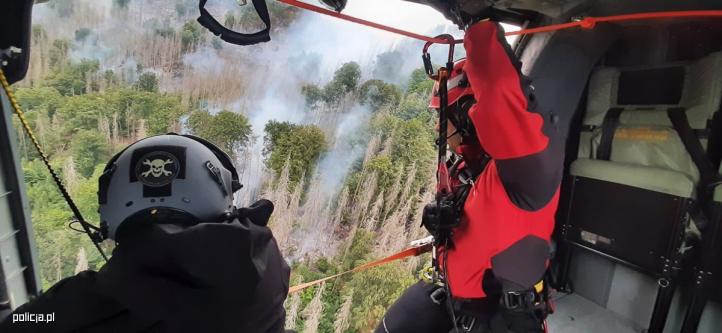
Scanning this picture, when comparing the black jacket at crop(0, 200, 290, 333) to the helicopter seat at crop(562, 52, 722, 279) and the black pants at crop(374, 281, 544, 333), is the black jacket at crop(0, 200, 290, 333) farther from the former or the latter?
the helicopter seat at crop(562, 52, 722, 279)

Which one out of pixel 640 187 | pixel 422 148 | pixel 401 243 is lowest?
pixel 401 243

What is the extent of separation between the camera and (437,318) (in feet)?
6.72

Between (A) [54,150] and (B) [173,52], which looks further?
(B) [173,52]

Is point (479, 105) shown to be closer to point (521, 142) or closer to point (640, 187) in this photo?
point (521, 142)

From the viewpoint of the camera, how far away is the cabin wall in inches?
66.0

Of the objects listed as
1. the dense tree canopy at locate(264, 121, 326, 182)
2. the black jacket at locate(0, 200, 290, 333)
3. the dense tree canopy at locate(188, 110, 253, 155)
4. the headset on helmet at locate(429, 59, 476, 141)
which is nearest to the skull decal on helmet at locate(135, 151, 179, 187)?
the black jacket at locate(0, 200, 290, 333)

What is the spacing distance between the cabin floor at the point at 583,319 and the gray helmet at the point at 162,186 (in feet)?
6.48

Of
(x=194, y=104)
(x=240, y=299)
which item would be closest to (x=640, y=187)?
(x=240, y=299)

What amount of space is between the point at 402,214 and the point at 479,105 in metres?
3.86

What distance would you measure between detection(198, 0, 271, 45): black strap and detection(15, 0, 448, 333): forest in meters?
1.24

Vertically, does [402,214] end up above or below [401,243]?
above

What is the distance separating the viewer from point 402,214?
5.11m

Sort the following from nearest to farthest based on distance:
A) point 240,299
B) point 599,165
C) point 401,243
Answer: point 240,299 → point 599,165 → point 401,243
